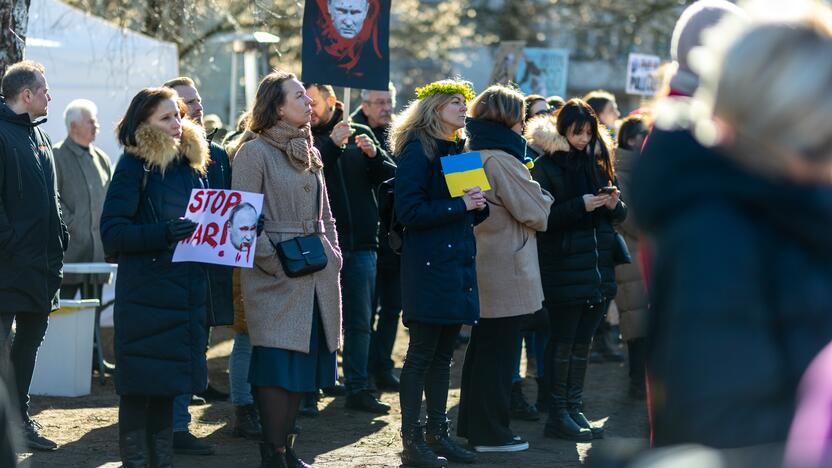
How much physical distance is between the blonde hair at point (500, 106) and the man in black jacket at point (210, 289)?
4.81 ft

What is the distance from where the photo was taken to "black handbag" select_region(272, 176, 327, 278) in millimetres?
5883

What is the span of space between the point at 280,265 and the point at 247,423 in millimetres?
1580

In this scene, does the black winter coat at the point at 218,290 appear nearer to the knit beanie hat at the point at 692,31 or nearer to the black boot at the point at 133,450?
the black boot at the point at 133,450

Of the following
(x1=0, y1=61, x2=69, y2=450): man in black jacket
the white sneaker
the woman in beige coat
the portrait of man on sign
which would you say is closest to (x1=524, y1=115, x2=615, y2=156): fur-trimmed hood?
the woman in beige coat

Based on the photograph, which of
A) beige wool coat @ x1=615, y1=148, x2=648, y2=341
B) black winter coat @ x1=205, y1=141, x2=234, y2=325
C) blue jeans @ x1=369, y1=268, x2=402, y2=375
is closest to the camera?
black winter coat @ x1=205, y1=141, x2=234, y2=325

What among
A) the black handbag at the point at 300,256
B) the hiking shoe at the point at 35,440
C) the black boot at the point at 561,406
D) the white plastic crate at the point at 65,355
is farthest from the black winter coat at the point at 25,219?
the black boot at the point at 561,406

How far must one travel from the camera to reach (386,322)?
29.6 ft

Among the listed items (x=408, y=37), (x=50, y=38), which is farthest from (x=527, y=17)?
(x=50, y=38)

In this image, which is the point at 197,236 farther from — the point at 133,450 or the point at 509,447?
the point at 509,447

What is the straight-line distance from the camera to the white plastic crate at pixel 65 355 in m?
8.27

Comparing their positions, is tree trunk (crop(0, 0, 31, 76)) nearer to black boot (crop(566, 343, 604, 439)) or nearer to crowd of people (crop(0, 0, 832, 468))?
crowd of people (crop(0, 0, 832, 468))

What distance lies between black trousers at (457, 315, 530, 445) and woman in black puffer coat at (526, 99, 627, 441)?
1.85 ft

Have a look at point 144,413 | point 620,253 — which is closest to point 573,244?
point 620,253

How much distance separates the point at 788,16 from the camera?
2121mm
